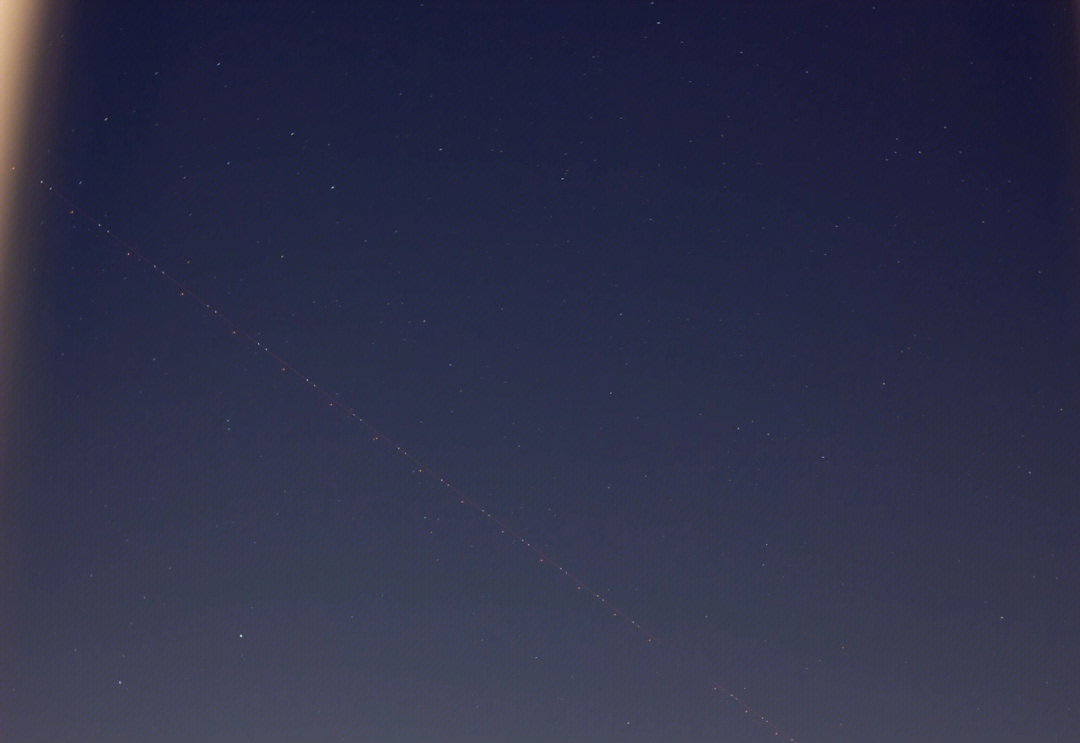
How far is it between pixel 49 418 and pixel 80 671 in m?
0.23

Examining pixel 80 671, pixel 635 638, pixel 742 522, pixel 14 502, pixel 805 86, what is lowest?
pixel 80 671

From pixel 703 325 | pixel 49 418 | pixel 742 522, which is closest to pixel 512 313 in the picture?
pixel 703 325

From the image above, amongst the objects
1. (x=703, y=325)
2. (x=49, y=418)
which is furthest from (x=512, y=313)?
(x=49, y=418)

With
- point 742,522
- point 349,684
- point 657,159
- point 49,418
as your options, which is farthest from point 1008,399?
point 49,418

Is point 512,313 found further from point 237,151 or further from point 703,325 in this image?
point 237,151

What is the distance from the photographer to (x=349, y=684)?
906mm

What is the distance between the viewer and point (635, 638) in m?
0.91

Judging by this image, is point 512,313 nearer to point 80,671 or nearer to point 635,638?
point 635,638

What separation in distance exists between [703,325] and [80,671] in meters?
0.66

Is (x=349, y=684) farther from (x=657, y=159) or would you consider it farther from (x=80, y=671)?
(x=657, y=159)

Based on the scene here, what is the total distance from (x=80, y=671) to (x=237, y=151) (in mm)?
501

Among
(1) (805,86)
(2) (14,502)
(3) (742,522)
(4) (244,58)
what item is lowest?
(2) (14,502)

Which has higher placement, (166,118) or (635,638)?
(166,118)

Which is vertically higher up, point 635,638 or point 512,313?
point 512,313
